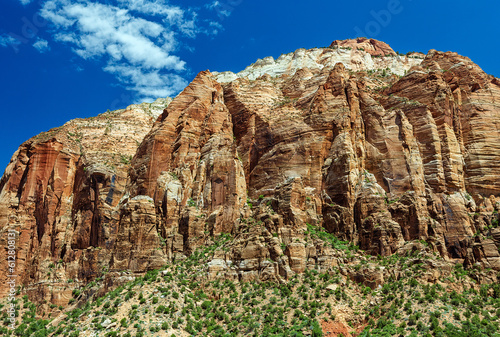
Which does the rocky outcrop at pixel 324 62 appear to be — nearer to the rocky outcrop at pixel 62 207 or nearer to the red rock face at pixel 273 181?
the red rock face at pixel 273 181

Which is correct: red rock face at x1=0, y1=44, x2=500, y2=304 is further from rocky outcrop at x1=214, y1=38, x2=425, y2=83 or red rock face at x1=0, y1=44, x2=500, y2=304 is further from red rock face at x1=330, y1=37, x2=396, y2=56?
red rock face at x1=330, y1=37, x2=396, y2=56

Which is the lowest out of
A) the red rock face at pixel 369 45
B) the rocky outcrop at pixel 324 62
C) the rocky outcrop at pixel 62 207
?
the rocky outcrop at pixel 62 207

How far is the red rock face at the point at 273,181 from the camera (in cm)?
5725

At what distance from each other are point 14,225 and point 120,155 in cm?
2137

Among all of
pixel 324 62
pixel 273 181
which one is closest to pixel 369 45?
pixel 324 62

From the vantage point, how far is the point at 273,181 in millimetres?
66500

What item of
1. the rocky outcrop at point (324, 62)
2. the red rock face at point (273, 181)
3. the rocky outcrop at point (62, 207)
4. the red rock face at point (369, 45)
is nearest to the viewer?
the red rock face at point (273, 181)

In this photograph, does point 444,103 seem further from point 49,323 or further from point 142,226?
point 49,323

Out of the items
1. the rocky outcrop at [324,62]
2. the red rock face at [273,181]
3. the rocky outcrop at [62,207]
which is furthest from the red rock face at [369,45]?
the rocky outcrop at [62,207]

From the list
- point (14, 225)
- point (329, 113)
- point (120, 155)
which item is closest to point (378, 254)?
point (329, 113)

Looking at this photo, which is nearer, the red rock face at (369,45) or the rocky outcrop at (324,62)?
the rocky outcrop at (324,62)

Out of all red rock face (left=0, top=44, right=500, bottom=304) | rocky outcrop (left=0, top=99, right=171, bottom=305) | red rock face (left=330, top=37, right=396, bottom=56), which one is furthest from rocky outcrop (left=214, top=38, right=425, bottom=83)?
rocky outcrop (left=0, top=99, right=171, bottom=305)

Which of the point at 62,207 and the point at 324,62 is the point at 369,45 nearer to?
the point at 324,62

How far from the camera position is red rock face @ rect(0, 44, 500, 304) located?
5725cm
